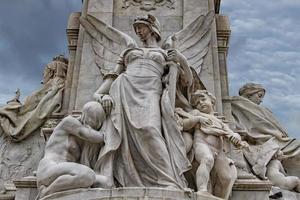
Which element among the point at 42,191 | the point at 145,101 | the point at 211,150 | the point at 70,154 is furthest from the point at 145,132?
the point at 42,191

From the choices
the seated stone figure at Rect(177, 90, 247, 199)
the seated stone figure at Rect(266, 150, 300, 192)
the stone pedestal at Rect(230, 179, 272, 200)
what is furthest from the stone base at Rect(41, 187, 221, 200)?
the seated stone figure at Rect(266, 150, 300, 192)

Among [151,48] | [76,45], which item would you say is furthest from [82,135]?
[76,45]

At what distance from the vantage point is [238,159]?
11.2 m

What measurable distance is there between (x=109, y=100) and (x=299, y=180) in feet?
15.7

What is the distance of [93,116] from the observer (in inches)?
388

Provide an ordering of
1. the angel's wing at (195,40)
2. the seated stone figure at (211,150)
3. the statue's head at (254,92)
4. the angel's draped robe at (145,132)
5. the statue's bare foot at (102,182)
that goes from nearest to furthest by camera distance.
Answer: the statue's bare foot at (102,182) → the angel's draped robe at (145,132) → the seated stone figure at (211,150) → the angel's wing at (195,40) → the statue's head at (254,92)

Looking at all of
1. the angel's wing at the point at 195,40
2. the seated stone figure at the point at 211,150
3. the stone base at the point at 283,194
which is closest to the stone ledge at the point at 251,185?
the seated stone figure at the point at 211,150

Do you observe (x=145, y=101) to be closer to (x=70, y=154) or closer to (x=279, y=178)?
(x=70, y=154)

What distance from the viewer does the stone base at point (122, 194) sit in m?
8.60

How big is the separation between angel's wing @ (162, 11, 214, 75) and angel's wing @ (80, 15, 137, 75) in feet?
4.20

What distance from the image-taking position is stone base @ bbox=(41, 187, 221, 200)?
28.2 feet

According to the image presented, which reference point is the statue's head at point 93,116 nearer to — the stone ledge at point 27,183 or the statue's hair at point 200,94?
the stone ledge at point 27,183

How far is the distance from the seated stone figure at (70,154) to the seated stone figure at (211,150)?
180 cm

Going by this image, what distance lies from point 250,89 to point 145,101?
4781mm
